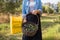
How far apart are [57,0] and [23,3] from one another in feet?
0.98

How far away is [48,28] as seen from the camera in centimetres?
195

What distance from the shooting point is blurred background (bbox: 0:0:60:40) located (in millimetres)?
1938

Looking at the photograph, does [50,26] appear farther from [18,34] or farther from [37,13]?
[18,34]

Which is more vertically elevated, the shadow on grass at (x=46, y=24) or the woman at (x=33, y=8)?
the woman at (x=33, y=8)

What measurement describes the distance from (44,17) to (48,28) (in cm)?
10

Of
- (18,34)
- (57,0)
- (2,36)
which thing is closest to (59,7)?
(57,0)

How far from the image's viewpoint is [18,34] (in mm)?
1955

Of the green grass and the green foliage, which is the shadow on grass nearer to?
the green grass

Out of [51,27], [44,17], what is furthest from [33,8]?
[51,27]

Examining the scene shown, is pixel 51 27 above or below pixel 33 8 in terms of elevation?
below

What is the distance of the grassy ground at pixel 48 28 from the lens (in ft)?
6.34

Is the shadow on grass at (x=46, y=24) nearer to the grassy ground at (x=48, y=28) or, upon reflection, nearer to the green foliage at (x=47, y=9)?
the grassy ground at (x=48, y=28)

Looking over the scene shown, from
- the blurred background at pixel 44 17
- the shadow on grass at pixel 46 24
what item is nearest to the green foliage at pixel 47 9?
the blurred background at pixel 44 17

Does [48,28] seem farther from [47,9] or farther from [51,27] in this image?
[47,9]
